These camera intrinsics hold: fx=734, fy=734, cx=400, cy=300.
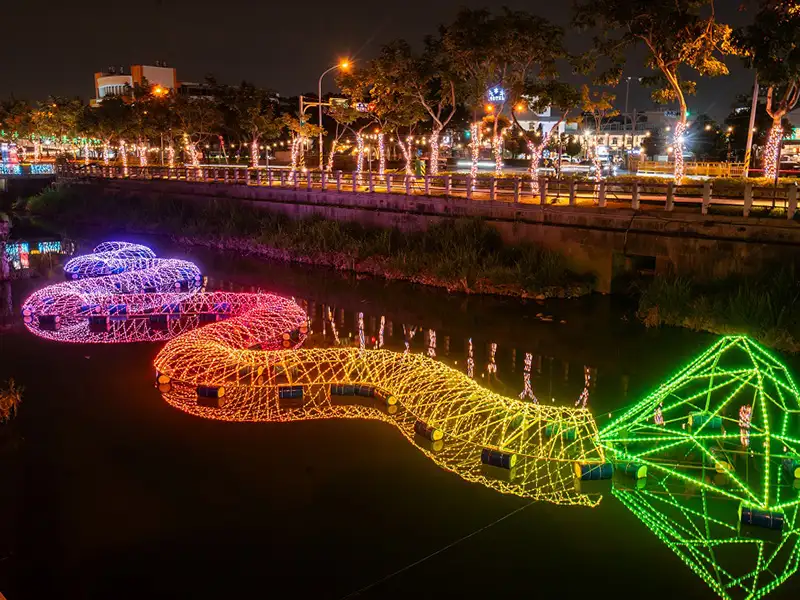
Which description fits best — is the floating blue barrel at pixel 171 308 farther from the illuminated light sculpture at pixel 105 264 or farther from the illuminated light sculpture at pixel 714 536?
the illuminated light sculpture at pixel 714 536

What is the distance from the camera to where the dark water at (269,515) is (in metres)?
7.39

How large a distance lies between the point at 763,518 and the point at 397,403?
5.65 m

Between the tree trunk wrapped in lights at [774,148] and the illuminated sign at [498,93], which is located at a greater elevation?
the illuminated sign at [498,93]

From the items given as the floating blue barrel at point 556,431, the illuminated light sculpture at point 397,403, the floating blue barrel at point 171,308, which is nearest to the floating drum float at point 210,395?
the illuminated light sculpture at point 397,403

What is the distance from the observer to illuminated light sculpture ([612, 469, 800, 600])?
7516mm

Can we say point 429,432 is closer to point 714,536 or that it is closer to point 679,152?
point 714,536

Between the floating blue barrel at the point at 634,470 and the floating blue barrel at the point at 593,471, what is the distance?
0.24m

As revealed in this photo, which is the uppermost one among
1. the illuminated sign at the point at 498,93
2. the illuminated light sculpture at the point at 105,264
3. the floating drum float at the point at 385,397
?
the illuminated sign at the point at 498,93

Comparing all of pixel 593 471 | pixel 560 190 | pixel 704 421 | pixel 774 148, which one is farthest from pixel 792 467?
pixel 774 148

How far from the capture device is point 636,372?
14.4 m

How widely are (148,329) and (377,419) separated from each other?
789cm

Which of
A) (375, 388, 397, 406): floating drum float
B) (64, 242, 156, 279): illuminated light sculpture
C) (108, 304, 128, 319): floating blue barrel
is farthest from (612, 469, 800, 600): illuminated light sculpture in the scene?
(64, 242, 156, 279): illuminated light sculpture

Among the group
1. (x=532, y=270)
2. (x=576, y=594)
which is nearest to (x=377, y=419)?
(x=576, y=594)

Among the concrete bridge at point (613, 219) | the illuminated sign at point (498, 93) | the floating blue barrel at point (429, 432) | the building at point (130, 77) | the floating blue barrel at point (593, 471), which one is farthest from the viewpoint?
the building at point (130, 77)
